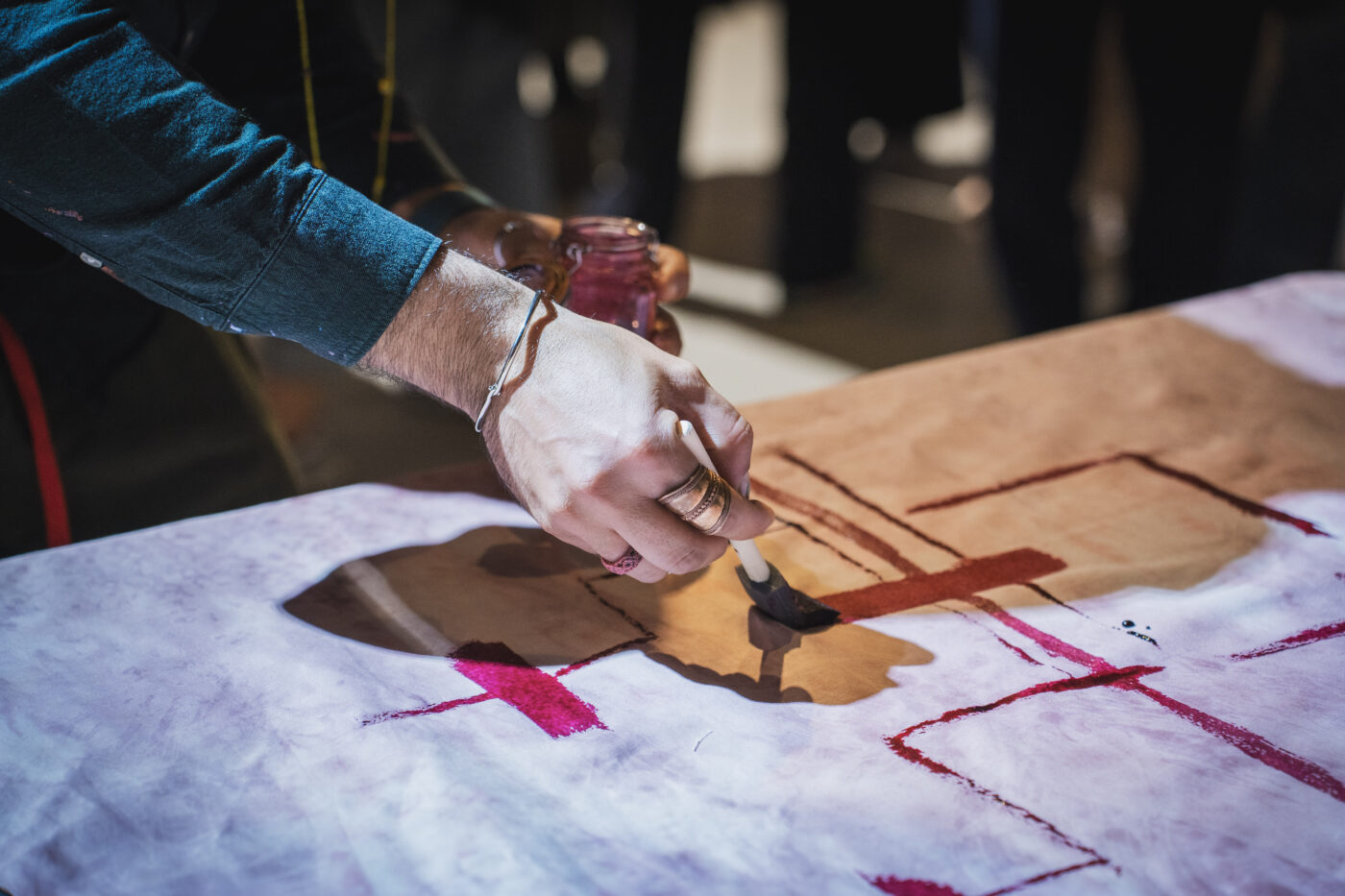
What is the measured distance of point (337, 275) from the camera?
2.09ft

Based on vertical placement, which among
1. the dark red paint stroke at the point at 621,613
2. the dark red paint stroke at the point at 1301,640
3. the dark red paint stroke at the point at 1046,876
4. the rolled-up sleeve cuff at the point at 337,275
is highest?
the rolled-up sleeve cuff at the point at 337,275

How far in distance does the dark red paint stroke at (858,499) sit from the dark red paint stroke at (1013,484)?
0.07 feet

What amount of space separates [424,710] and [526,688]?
0.20 ft

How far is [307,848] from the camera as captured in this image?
515 mm

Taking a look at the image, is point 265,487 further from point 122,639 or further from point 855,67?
point 855,67

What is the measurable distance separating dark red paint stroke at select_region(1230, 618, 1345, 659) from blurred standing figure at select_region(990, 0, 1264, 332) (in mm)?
1667

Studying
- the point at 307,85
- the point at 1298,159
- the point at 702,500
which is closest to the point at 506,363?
the point at 702,500

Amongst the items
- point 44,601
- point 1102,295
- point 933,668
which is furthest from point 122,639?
point 1102,295

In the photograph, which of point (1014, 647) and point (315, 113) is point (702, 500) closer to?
point (1014, 647)

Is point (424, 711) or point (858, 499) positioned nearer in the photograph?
point (424, 711)

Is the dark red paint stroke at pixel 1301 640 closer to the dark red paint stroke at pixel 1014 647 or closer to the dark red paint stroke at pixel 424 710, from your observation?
the dark red paint stroke at pixel 1014 647

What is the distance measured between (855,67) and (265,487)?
2.12 m

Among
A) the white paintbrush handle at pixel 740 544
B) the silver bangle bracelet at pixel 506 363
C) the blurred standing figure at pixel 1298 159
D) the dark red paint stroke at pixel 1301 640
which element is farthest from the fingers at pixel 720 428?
the blurred standing figure at pixel 1298 159

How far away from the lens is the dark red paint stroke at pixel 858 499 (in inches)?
32.1
